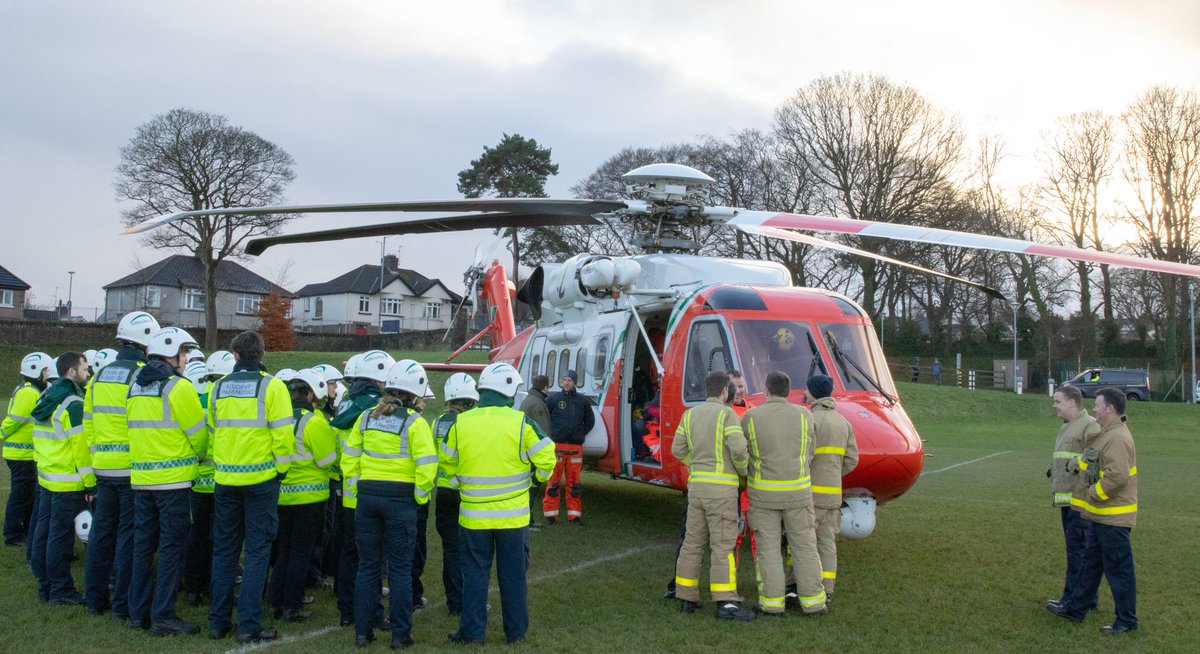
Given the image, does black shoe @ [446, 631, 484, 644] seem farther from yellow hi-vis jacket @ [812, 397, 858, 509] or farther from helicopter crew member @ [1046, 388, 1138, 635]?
helicopter crew member @ [1046, 388, 1138, 635]

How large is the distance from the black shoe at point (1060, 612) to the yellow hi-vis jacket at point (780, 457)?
6.83 ft

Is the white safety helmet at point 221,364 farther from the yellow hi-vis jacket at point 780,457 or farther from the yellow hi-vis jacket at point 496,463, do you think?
the yellow hi-vis jacket at point 780,457

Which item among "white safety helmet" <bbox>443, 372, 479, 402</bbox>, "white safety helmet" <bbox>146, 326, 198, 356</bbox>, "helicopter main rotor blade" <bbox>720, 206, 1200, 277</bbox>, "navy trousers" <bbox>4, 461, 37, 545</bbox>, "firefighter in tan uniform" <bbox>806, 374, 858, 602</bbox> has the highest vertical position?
"helicopter main rotor blade" <bbox>720, 206, 1200, 277</bbox>

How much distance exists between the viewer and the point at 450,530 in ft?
21.5

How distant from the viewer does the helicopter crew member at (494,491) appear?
19.2 ft

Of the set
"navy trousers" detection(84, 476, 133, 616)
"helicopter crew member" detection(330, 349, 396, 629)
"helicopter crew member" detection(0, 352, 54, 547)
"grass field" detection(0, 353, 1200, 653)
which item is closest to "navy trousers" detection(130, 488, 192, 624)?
"navy trousers" detection(84, 476, 133, 616)

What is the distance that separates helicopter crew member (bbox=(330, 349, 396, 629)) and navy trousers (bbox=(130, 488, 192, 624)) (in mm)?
1080

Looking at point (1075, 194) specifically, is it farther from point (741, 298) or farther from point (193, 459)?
point (193, 459)

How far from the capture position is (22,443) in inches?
324

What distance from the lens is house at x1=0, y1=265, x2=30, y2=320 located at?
5222cm

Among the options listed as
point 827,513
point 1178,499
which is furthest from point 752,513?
point 1178,499

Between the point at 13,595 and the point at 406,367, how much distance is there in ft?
13.1

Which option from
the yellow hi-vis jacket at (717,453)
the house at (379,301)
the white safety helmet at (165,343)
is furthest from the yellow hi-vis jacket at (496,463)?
the house at (379,301)

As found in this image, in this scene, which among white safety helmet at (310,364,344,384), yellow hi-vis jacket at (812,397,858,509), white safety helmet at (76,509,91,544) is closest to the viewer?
yellow hi-vis jacket at (812,397,858,509)
